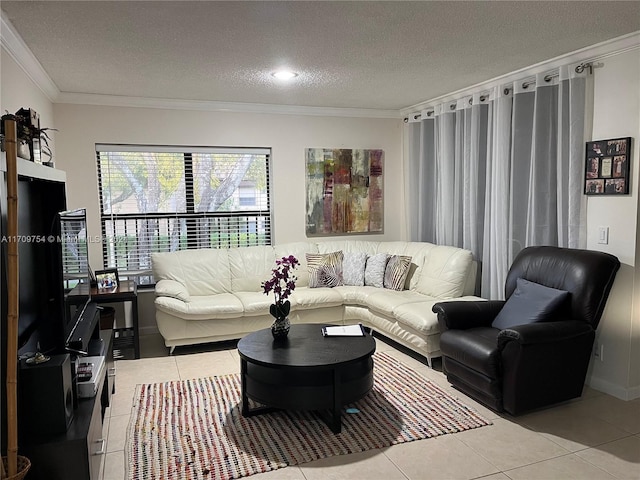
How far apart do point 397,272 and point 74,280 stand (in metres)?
3.12

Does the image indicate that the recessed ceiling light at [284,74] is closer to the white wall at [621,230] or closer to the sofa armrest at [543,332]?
the white wall at [621,230]

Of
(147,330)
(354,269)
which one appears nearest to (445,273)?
(354,269)

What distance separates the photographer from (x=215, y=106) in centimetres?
515

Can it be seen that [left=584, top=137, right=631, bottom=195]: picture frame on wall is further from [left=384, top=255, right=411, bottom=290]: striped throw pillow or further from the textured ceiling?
[left=384, top=255, right=411, bottom=290]: striped throw pillow

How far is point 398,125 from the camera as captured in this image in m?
5.98

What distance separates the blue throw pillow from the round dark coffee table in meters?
1.04

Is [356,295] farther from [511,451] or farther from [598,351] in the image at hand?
[511,451]

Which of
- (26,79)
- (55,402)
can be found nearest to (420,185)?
(26,79)

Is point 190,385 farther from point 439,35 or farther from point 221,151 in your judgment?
point 439,35

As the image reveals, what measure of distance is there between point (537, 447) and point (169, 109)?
172 inches

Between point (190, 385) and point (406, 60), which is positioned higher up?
point (406, 60)

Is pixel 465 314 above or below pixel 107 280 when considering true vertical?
below

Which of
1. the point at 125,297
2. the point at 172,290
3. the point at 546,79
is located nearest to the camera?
the point at 546,79

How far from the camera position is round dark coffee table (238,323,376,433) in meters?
2.90
